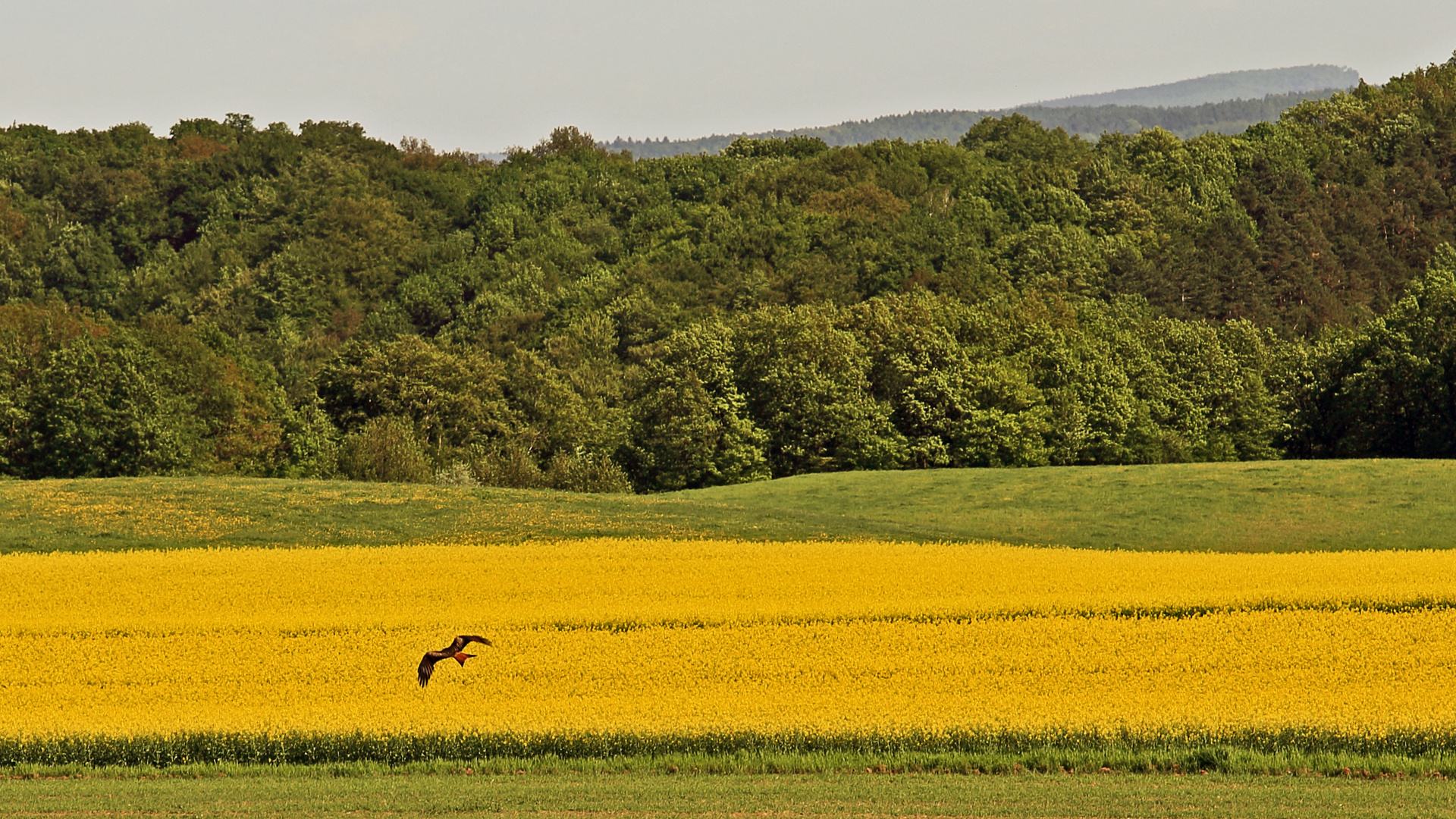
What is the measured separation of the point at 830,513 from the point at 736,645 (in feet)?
93.2

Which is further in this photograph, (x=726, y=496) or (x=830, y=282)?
(x=830, y=282)

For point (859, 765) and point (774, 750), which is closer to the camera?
point (859, 765)

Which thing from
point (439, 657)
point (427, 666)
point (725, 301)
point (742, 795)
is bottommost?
point (742, 795)

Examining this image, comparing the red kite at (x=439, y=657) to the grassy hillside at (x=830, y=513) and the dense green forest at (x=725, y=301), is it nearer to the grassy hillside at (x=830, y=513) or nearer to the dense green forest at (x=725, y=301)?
the grassy hillside at (x=830, y=513)

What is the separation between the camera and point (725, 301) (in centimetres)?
11725

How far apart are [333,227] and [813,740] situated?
118373 millimetres

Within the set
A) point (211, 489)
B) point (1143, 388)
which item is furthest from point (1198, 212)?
point (211, 489)

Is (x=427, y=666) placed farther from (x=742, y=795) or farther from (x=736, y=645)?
(x=736, y=645)

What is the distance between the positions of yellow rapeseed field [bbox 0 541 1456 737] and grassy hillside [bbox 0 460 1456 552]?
6.46 meters

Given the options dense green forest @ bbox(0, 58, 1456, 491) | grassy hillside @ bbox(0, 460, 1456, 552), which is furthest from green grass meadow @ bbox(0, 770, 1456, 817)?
dense green forest @ bbox(0, 58, 1456, 491)

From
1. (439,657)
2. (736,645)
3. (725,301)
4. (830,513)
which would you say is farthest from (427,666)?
(725,301)

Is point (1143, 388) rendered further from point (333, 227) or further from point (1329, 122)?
point (1329, 122)

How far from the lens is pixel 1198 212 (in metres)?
135

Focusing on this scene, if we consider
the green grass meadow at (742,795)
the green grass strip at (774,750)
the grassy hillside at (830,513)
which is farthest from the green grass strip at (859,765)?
the grassy hillside at (830,513)
